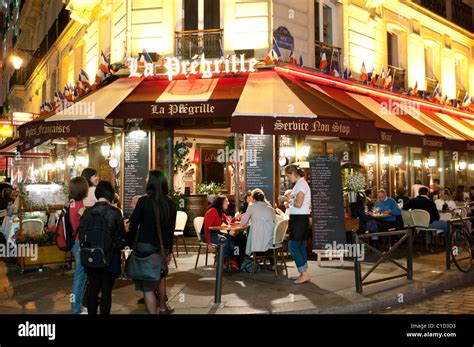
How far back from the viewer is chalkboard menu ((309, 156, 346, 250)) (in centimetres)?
844

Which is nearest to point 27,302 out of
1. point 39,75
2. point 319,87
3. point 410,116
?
point 319,87

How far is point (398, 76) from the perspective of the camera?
1458 cm

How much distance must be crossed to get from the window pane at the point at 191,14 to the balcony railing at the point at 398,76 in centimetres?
658

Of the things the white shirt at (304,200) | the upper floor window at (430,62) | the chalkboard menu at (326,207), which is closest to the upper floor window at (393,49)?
the upper floor window at (430,62)

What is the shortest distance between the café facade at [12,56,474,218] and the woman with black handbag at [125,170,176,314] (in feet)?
12.5

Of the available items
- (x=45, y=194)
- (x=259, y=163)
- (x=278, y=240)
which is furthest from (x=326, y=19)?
(x=45, y=194)

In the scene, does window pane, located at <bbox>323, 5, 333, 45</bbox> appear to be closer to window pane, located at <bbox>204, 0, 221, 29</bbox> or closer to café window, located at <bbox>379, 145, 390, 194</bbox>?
window pane, located at <bbox>204, 0, 221, 29</bbox>

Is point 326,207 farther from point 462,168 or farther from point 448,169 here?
point 462,168

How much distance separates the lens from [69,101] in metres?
12.2

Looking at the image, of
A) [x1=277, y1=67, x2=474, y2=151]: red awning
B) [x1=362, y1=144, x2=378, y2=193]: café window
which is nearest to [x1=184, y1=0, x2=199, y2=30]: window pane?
[x1=277, y1=67, x2=474, y2=151]: red awning

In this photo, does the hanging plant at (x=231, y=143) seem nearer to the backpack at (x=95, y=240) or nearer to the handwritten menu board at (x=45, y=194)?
the handwritten menu board at (x=45, y=194)

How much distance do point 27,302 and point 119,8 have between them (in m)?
7.87

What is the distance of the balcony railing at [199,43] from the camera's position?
10664 millimetres

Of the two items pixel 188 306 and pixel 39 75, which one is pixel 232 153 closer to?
pixel 188 306
